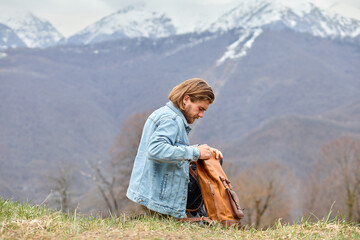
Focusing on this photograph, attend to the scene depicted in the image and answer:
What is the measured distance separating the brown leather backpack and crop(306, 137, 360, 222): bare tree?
1511 inches

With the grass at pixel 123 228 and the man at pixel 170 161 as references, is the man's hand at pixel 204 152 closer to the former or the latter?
the man at pixel 170 161

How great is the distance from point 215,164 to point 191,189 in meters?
0.42

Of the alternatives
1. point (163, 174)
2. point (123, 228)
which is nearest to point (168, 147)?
point (163, 174)

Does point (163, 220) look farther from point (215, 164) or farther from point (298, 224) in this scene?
point (298, 224)

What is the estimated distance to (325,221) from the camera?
16.3ft

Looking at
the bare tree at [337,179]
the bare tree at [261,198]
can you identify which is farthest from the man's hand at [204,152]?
the bare tree at [337,179]

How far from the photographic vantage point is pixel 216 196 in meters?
4.96

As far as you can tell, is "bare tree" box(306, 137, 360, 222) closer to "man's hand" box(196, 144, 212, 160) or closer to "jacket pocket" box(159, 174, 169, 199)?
"man's hand" box(196, 144, 212, 160)

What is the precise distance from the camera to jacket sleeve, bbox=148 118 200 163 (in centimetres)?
467

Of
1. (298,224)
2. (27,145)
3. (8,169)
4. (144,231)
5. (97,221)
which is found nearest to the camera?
(144,231)

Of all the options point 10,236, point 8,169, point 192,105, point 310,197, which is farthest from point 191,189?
point 8,169

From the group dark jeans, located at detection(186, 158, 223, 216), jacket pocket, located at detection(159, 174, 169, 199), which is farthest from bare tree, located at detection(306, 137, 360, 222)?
jacket pocket, located at detection(159, 174, 169, 199)

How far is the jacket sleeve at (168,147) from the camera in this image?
15.3 feet

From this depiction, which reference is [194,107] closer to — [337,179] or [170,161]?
[170,161]
